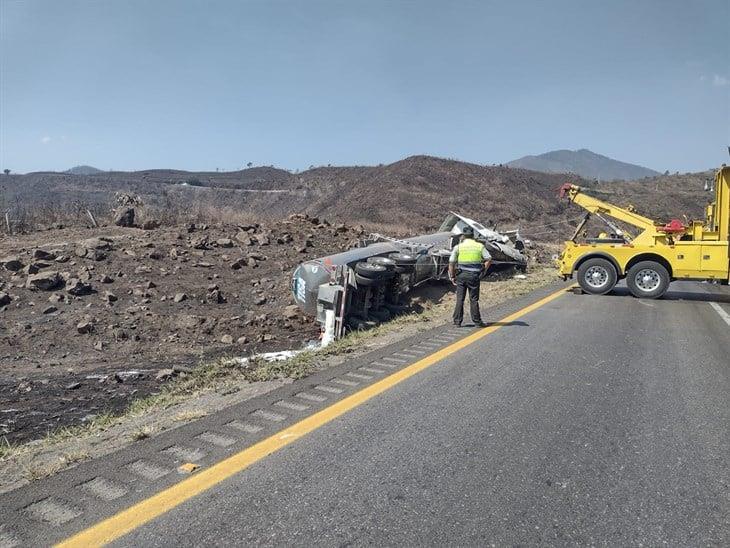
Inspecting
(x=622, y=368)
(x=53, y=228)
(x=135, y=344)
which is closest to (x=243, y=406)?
(x=622, y=368)

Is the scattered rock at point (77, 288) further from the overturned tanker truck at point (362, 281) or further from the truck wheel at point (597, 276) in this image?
the truck wheel at point (597, 276)

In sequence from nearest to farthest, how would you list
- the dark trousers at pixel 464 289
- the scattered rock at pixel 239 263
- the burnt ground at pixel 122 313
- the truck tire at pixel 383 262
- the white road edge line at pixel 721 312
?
the burnt ground at pixel 122 313
the dark trousers at pixel 464 289
the white road edge line at pixel 721 312
the truck tire at pixel 383 262
the scattered rock at pixel 239 263

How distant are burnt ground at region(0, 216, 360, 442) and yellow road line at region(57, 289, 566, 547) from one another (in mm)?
2791

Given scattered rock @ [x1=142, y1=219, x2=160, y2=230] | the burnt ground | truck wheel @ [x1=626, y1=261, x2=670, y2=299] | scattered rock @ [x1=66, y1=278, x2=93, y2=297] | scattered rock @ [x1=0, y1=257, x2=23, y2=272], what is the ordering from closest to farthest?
the burnt ground
scattered rock @ [x1=66, y1=278, x2=93, y2=297]
scattered rock @ [x1=0, y1=257, x2=23, y2=272]
truck wheel @ [x1=626, y1=261, x2=670, y2=299]
scattered rock @ [x1=142, y1=219, x2=160, y2=230]

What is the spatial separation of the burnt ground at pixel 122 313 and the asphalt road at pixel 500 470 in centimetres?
326

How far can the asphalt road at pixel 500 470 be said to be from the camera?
2914mm

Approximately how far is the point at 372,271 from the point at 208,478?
22.4ft

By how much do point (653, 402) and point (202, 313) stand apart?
8.19 metres

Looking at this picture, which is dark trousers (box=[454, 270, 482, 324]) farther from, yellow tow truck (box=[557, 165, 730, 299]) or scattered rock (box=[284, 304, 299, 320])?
yellow tow truck (box=[557, 165, 730, 299])

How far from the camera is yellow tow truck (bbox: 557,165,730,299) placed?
12.5 meters

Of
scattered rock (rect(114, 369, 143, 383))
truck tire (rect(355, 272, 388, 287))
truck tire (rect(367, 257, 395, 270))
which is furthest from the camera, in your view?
truck tire (rect(367, 257, 395, 270))

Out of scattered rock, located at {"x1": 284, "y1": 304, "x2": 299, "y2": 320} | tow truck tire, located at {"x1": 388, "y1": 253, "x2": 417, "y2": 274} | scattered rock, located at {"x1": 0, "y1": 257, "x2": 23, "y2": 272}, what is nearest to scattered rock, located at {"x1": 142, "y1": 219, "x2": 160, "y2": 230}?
scattered rock, located at {"x1": 0, "y1": 257, "x2": 23, "y2": 272}

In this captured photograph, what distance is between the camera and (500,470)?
11.8ft

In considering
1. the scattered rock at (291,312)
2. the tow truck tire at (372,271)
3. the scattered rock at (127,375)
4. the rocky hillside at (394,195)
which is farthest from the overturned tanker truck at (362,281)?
the rocky hillside at (394,195)
